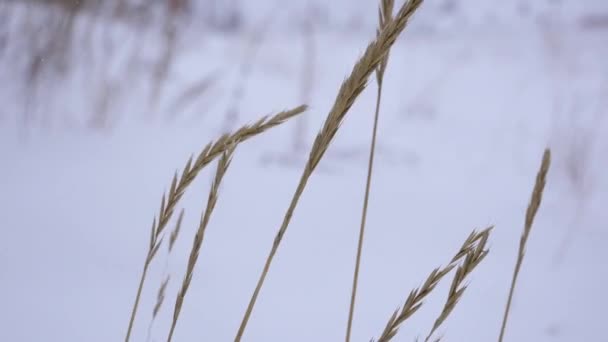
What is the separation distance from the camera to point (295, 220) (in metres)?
1.72

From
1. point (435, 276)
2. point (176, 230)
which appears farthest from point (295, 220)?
point (435, 276)

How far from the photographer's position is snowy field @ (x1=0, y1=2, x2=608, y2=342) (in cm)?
104

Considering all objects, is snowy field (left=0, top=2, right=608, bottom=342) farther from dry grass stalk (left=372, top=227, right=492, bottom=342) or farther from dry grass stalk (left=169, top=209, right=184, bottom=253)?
dry grass stalk (left=372, top=227, right=492, bottom=342)

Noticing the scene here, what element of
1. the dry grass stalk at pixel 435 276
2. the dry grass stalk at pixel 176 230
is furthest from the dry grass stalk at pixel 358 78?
the dry grass stalk at pixel 176 230

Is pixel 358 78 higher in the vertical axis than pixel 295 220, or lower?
higher

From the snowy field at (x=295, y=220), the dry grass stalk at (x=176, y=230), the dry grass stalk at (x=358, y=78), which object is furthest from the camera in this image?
the snowy field at (x=295, y=220)

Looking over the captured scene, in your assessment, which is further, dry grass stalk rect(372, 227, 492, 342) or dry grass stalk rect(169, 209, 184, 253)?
dry grass stalk rect(169, 209, 184, 253)

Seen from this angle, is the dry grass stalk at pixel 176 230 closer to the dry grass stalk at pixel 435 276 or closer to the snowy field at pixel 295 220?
the snowy field at pixel 295 220

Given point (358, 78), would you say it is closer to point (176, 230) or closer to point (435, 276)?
point (435, 276)

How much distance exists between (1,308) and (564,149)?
2761mm

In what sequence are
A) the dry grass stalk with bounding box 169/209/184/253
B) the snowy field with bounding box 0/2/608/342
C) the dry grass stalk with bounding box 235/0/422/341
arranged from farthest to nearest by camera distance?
the snowy field with bounding box 0/2/608/342
the dry grass stalk with bounding box 169/209/184/253
the dry grass stalk with bounding box 235/0/422/341

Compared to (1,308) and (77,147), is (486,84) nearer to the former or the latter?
(77,147)

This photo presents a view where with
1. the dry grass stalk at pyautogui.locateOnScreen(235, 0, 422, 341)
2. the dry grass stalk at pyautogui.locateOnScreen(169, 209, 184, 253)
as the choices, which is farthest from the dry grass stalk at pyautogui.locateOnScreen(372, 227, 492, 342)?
the dry grass stalk at pyautogui.locateOnScreen(169, 209, 184, 253)

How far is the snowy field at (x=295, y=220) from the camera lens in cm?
104
